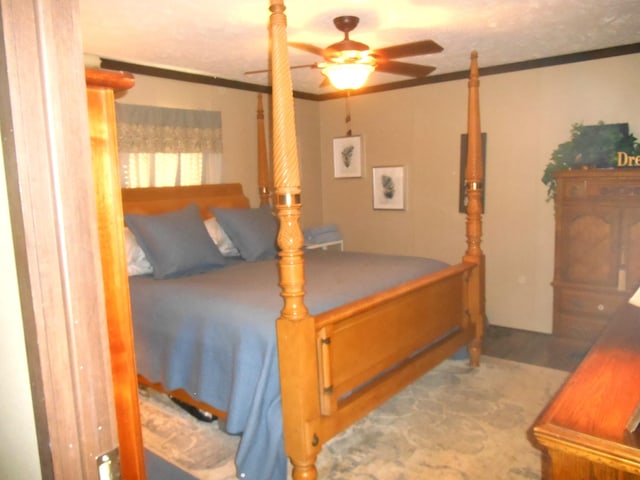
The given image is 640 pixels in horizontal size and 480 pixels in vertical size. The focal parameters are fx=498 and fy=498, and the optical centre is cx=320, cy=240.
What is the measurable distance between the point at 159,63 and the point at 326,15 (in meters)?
1.64

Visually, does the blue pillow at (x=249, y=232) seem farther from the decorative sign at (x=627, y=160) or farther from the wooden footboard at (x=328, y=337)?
the decorative sign at (x=627, y=160)

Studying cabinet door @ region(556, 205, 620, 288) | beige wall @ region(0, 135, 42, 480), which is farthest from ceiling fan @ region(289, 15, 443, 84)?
beige wall @ region(0, 135, 42, 480)

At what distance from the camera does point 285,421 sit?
2.15 meters

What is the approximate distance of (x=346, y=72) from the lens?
9.02ft

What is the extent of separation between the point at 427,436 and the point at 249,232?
1911 mm

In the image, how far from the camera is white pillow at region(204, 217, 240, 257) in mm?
3775

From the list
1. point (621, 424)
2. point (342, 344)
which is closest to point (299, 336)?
point (342, 344)

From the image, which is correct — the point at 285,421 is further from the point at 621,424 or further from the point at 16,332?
the point at 16,332

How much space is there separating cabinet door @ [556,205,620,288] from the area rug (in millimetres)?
776

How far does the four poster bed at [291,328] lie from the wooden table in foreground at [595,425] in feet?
3.71

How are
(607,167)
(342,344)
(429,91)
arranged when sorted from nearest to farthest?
(342,344) → (607,167) → (429,91)

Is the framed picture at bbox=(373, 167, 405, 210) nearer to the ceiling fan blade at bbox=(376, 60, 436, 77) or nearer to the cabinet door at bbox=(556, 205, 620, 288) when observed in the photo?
the cabinet door at bbox=(556, 205, 620, 288)

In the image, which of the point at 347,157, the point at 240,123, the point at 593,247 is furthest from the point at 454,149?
the point at 240,123

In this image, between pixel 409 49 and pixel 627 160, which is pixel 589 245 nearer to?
pixel 627 160
